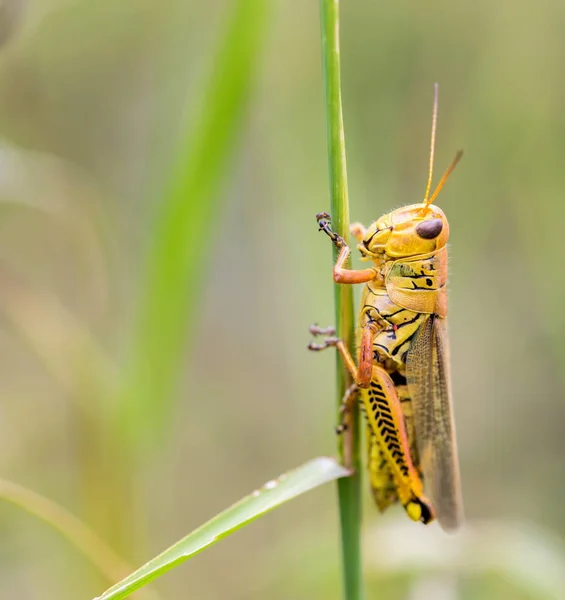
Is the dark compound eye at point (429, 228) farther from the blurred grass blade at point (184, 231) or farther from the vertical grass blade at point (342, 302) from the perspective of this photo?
the blurred grass blade at point (184, 231)

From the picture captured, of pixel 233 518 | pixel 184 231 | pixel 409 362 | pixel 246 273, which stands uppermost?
pixel 246 273

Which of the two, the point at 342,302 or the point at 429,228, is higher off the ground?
the point at 429,228

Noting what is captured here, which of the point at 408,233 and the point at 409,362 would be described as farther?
the point at 409,362

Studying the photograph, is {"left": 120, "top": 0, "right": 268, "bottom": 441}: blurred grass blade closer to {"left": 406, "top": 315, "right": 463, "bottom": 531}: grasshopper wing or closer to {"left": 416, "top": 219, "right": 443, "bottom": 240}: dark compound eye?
{"left": 416, "top": 219, "right": 443, "bottom": 240}: dark compound eye

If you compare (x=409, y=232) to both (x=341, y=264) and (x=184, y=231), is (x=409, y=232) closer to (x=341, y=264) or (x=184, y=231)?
(x=341, y=264)

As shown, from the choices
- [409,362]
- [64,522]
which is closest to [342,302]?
[409,362]

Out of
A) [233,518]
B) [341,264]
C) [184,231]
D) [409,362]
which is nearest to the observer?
[233,518]

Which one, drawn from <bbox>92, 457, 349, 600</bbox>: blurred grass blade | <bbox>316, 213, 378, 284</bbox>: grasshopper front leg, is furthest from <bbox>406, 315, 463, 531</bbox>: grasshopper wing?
<bbox>92, 457, 349, 600</bbox>: blurred grass blade
